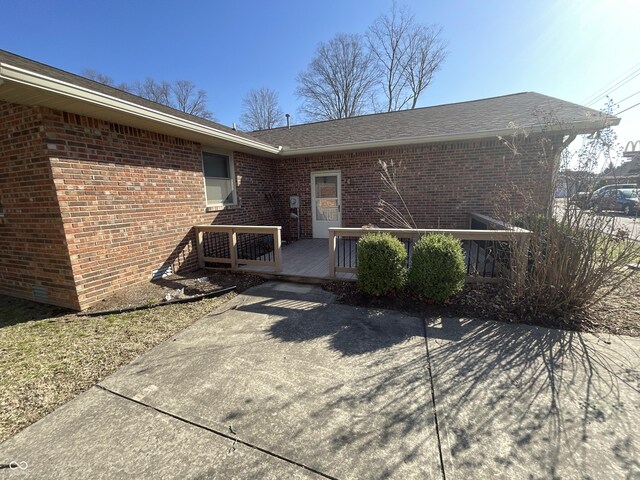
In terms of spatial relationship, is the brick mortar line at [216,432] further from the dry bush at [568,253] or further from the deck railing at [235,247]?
the dry bush at [568,253]

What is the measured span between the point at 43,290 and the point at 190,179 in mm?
3042

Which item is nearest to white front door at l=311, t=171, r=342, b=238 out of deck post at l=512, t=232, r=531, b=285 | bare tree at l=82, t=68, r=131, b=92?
deck post at l=512, t=232, r=531, b=285

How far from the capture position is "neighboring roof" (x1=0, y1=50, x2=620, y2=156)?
327cm

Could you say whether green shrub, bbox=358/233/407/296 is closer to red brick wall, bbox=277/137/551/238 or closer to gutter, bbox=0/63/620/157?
gutter, bbox=0/63/620/157

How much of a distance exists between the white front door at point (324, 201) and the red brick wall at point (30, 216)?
595 centimetres

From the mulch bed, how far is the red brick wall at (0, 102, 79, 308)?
4242 mm

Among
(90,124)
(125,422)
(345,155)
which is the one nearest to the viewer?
(125,422)

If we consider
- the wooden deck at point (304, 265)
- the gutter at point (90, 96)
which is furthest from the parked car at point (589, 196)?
the gutter at point (90, 96)

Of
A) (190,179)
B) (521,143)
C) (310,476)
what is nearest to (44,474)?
(310,476)

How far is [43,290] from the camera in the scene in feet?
13.8

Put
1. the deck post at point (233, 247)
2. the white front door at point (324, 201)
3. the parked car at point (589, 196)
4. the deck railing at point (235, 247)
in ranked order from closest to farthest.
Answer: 1. the parked car at point (589, 196)
2. the deck railing at point (235, 247)
3. the deck post at point (233, 247)
4. the white front door at point (324, 201)

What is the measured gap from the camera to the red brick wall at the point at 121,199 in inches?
152

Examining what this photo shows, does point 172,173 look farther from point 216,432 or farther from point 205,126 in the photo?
point 216,432

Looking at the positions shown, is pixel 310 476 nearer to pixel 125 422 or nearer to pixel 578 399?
pixel 125 422
